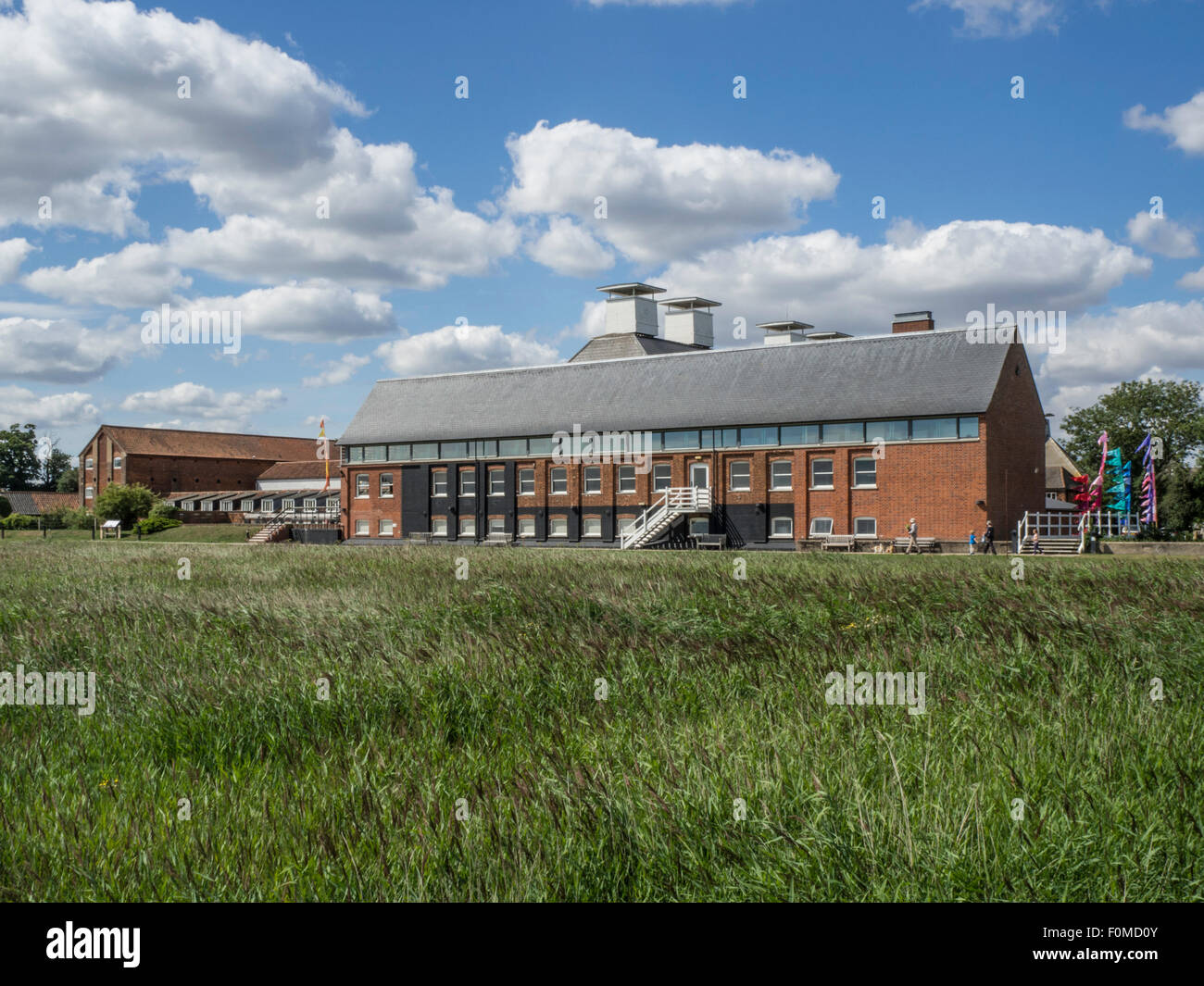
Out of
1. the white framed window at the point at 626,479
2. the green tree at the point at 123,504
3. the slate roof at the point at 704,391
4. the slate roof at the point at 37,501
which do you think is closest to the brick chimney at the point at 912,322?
the slate roof at the point at 704,391

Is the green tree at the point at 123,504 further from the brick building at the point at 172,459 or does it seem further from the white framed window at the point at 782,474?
the white framed window at the point at 782,474

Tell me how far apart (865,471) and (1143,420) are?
54343 millimetres

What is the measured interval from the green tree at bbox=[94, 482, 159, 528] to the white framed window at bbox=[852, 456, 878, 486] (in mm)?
50331

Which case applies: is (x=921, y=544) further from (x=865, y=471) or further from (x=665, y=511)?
(x=665, y=511)

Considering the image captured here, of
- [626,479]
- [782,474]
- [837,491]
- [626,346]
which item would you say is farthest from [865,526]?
[626,346]

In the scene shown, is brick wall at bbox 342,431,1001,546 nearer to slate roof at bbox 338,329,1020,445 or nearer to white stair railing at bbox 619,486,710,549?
white stair railing at bbox 619,486,710,549

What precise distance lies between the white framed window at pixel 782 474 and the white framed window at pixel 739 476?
113cm

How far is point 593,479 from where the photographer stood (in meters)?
52.5

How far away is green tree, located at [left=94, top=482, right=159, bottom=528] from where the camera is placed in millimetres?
69500

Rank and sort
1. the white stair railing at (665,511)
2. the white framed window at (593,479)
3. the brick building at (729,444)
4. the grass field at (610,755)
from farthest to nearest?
the white framed window at (593,479) < the white stair railing at (665,511) < the brick building at (729,444) < the grass field at (610,755)

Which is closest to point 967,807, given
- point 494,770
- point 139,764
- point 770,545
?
point 494,770

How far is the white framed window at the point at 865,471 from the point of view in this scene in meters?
45.1
